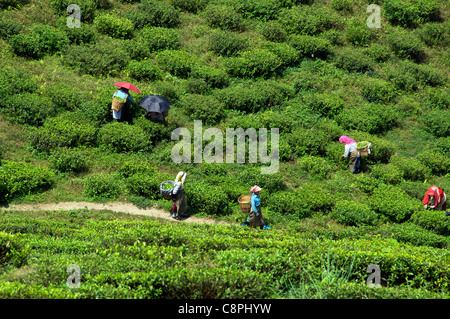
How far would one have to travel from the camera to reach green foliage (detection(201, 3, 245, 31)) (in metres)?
21.8

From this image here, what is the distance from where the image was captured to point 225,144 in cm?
1557

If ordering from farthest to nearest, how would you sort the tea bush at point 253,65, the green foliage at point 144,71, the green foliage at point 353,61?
1. the green foliage at point 353,61
2. the tea bush at point 253,65
3. the green foliage at point 144,71

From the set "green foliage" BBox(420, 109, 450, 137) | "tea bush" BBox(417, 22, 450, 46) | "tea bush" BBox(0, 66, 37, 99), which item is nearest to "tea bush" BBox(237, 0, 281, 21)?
"tea bush" BBox(417, 22, 450, 46)

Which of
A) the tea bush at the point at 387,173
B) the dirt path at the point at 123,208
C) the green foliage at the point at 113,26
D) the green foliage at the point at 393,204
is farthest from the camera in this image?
the green foliage at the point at 113,26

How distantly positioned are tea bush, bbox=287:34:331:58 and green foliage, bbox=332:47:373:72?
2.05 feet

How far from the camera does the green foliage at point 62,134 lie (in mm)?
13805

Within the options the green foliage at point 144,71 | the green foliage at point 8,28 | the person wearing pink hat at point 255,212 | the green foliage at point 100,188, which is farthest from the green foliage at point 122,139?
the green foliage at point 8,28

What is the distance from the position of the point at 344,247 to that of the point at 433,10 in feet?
62.5

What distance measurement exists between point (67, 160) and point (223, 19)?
38.7ft

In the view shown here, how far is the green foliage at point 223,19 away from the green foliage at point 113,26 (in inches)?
161

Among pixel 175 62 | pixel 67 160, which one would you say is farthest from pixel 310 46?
pixel 67 160

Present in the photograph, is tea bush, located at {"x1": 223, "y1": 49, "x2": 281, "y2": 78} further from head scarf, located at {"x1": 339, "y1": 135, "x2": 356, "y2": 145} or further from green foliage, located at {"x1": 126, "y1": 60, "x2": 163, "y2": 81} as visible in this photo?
head scarf, located at {"x1": 339, "y1": 135, "x2": 356, "y2": 145}

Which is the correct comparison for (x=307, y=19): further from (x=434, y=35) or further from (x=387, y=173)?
(x=387, y=173)

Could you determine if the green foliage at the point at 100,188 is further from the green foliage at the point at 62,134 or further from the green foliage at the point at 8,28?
the green foliage at the point at 8,28
